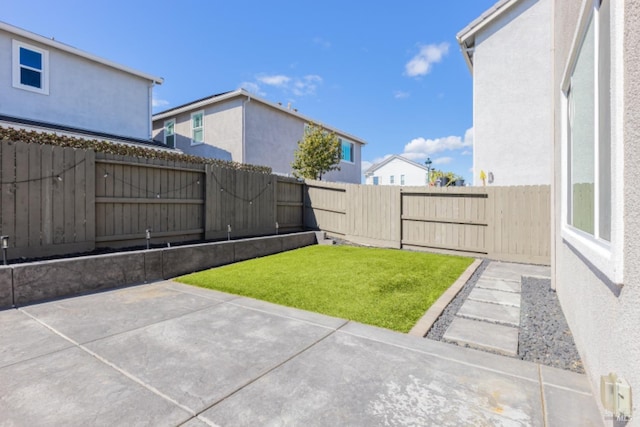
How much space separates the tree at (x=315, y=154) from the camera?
49.1 ft

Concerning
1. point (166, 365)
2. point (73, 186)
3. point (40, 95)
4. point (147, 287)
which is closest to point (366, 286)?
point (166, 365)

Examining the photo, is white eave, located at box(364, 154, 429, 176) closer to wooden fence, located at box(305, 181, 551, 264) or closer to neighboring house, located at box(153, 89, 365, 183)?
neighboring house, located at box(153, 89, 365, 183)

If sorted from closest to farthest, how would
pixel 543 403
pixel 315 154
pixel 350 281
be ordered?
1. pixel 543 403
2. pixel 350 281
3. pixel 315 154

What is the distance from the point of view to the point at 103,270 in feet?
15.2

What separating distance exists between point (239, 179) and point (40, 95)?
8.23 meters

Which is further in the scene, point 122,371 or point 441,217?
point 441,217

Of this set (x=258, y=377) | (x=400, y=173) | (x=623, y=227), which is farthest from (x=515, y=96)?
(x=400, y=173)

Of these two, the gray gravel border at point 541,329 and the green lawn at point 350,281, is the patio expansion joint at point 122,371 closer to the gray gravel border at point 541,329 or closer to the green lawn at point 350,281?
the green lawn at point 350,281

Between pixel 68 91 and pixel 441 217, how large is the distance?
13.2 meters

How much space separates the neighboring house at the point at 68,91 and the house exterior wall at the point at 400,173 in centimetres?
2758

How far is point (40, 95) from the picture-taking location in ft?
33.6

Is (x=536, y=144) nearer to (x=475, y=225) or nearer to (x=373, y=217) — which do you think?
(x=475, y=225)

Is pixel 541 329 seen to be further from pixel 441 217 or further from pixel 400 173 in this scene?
pixel 400 173

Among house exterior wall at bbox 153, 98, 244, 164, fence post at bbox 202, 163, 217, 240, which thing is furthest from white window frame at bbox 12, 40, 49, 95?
fence post at bbox 202, 163, 217, 240
